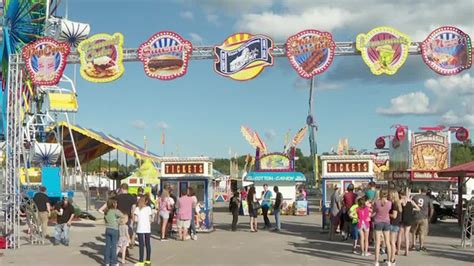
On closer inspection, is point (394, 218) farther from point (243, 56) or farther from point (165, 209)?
point (165, 209)

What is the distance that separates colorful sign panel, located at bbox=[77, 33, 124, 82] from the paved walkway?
465cm

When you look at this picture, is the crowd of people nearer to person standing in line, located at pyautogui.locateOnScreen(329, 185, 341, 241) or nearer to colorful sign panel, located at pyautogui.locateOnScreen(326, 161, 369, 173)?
person standing in line, located at pyautogui.locateOnScreen(329, 185, 341, 241)

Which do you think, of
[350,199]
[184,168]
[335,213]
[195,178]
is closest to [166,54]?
[184,168]

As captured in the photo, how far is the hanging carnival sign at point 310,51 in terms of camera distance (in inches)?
607

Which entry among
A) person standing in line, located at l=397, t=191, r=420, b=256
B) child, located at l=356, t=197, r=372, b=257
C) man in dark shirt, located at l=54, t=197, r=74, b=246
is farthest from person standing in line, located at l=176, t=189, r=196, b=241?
person standing in line, located at l=397, t=191, r=420, b=256

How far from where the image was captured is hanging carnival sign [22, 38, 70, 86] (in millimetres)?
16156

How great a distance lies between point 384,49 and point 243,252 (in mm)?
6395

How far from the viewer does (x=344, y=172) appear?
1902 cm

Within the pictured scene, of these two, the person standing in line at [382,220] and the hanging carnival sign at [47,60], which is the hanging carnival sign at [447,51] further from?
the hanging carnival sign at [47,60]

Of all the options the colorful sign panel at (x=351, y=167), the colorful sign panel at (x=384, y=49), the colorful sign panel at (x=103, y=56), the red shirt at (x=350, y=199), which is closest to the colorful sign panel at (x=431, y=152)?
the colorful sign panel at (x=351, y=167)

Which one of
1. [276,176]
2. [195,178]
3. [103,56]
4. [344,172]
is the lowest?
[276,176]

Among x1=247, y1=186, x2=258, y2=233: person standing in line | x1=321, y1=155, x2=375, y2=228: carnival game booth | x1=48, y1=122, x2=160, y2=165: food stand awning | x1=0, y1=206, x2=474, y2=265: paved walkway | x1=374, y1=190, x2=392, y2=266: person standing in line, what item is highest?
x1=48, y1=122, x2=160, y2=165: food stand awning

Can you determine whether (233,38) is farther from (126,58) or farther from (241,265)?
(241,265)

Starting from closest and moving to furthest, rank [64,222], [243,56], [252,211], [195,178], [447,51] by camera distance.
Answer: [64,222], [447,51], [243,56], [252,211], [195,178]
